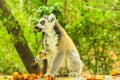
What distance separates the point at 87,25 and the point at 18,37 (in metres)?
1.76

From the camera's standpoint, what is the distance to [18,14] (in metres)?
9.62

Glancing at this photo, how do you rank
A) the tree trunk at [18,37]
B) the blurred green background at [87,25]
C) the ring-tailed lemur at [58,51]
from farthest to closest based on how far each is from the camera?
the tree trunk at [18,37], the blurred green background at [87,25], the ring-tailed lemur at [58,51]

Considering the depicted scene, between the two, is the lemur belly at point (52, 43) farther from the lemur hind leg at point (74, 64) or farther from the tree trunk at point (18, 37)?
the tree trunk at point (18, 37)

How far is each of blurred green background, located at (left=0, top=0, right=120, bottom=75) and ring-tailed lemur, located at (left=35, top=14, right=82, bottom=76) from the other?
7.18ft

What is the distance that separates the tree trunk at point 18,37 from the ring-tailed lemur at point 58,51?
2.59m

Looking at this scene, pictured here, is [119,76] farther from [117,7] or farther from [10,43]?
[10,43]

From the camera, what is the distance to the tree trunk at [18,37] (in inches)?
351

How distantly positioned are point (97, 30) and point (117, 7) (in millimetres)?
783

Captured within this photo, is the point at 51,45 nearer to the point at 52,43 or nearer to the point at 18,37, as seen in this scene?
the point at 52,43

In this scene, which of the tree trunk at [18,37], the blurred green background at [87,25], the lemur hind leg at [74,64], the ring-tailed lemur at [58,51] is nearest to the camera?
the ring-tailed lemur at [58,51]

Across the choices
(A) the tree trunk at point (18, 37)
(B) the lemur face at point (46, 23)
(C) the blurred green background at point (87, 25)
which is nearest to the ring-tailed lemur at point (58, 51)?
(B) the lemur face at point (46, 23)

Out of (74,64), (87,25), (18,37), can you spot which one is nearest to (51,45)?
(74,64)

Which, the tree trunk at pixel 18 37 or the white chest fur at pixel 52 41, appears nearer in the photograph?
the white chest fur at pixel 52 41

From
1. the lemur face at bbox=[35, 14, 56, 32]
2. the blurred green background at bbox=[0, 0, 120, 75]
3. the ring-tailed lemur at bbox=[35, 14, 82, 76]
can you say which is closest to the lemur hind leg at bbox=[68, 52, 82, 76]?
the ring-tailed lemur at bbox=[35, 14, 82, 76]
